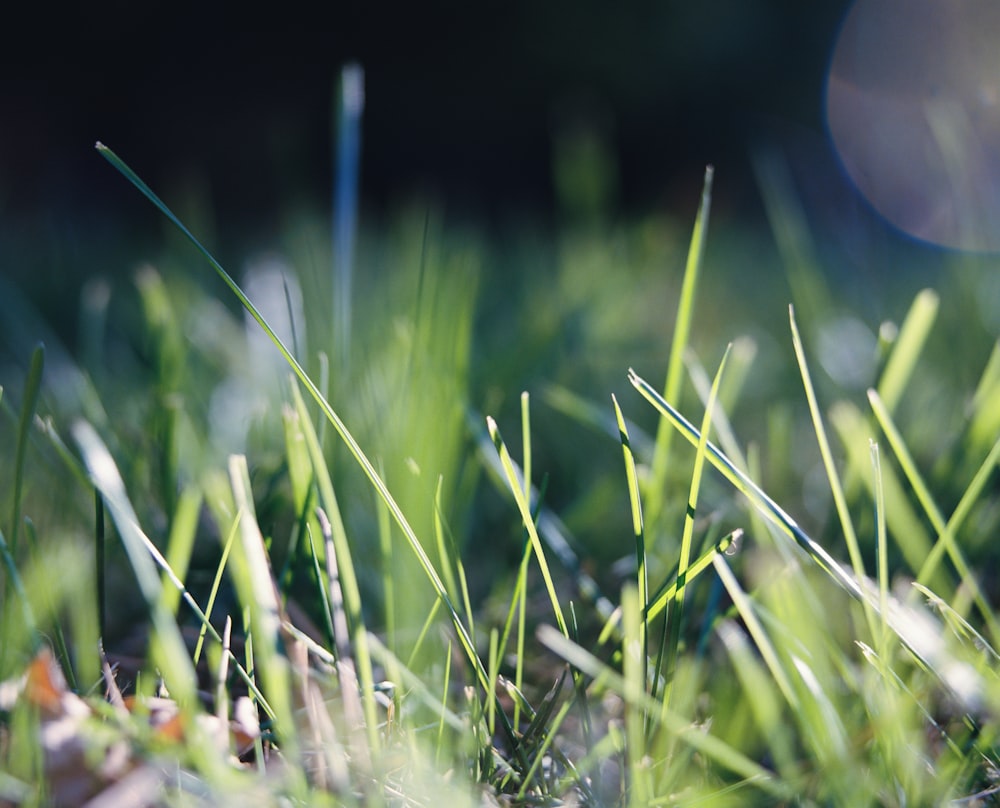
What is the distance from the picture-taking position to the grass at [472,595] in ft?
0.78

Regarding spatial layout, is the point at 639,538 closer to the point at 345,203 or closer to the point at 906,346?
the point at 906,346

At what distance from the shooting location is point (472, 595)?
0.43 metres

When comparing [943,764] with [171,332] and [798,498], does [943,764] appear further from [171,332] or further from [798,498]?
[171,332]

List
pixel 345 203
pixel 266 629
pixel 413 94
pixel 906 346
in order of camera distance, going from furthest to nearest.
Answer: pixel 413 94 < pixel 345 203 < pixel 906 346 < pixel 266 629

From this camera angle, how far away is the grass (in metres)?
0.24

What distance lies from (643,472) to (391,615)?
14 centimetres

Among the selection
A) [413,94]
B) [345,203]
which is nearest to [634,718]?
[345,203]

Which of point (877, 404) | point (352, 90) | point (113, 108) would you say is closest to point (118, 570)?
point (352, 90)

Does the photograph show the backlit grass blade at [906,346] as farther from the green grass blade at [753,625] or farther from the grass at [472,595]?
the green grass blade at [753,625]

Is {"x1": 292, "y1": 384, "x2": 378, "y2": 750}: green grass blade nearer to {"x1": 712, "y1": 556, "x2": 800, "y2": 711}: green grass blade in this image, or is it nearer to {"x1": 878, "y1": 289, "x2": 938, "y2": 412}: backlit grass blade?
{"x1": 712, "y1": 556, "x2": 800, "y2": 711}: green grass blade

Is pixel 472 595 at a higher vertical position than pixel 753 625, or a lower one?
lower

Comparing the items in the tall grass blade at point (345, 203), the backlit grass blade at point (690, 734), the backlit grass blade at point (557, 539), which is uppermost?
the tall grass blade at point (345, 203)

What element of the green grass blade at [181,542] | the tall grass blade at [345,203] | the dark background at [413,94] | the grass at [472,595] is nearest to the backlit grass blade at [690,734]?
the grass at [472,595]

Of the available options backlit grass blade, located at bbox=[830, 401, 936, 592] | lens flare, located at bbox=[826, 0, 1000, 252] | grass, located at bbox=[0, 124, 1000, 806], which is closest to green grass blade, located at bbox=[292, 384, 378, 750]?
grass, located at bbox=[0, 124, 1000, 806]
